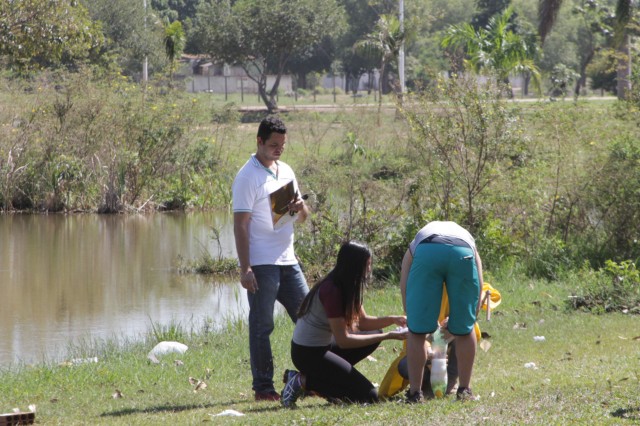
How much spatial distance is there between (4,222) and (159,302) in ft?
31.1

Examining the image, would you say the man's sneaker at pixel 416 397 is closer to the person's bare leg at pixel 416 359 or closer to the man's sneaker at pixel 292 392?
the person's bare leg at pixel 416 359

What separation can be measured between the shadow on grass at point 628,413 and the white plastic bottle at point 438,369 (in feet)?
3.82

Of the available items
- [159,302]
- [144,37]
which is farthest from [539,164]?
[144,37]

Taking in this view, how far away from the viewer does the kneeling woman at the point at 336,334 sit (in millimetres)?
6387

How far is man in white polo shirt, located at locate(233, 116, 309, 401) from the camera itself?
271 inches

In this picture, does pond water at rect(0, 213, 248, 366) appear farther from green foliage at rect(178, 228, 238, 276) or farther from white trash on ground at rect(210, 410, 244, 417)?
white trash on ground at rect(210, 410, 244, 417)

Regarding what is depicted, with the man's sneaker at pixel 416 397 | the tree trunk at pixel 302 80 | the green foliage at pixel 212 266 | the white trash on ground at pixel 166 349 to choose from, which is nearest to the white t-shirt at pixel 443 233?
the man's sneaker at pixel 416 397

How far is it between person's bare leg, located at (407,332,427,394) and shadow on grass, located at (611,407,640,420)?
1174mm

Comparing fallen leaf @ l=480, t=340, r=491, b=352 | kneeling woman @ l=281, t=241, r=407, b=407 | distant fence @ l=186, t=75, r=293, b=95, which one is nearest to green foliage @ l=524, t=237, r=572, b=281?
fallen leaf @ l=480, t=340, r=491, b=352

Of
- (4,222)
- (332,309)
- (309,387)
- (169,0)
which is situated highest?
(169,0)

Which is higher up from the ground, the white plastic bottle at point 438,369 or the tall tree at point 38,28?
the tall tree at point 38,28

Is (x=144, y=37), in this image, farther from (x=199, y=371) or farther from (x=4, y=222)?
(x=199, y=371)

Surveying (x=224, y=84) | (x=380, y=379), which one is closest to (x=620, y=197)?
(x=380, y=379)

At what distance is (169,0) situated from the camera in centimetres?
8275
